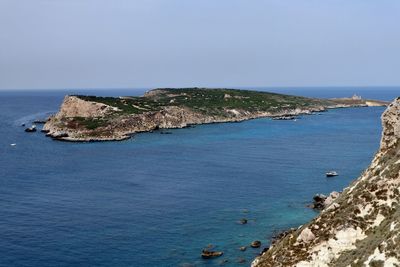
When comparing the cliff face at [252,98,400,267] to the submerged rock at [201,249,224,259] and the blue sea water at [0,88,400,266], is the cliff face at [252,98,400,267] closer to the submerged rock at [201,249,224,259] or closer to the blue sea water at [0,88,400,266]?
the submerged rock at [201,249,224,259]

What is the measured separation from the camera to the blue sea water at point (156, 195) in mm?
64806

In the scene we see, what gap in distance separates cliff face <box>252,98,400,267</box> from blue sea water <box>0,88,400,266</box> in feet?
63.0

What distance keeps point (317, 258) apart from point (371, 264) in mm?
5559

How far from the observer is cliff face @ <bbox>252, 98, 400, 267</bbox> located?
121 feet

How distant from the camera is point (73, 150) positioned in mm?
153375

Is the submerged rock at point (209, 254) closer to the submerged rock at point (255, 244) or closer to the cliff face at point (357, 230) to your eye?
the submerged rock at point (255, 244)

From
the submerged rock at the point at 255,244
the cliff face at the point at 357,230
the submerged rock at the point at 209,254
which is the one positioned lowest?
the submerged rock at the point at 209,254

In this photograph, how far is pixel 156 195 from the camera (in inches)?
3639

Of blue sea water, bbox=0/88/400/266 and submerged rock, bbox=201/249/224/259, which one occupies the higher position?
blue sea water, bbox=0/88/400/266

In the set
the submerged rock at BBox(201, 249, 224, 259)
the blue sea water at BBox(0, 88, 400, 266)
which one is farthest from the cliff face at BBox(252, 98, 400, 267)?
the blue sea water at BBox(0, 88, 400, 266)

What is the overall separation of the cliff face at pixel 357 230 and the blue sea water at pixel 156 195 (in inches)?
757

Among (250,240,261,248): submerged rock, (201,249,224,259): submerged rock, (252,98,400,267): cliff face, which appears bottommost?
(201,249,224,259): submerged rock

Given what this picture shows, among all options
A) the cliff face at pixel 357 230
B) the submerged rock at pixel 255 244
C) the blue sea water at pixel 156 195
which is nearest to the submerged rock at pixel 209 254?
the blue sea water at pixel 156 195

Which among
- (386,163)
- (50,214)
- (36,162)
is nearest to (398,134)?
(386,163)
